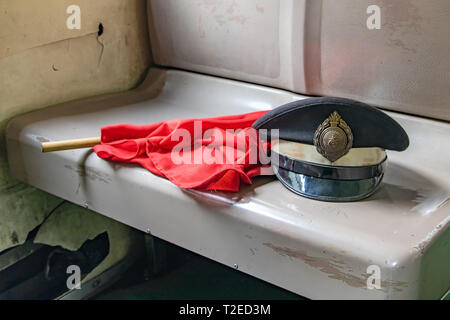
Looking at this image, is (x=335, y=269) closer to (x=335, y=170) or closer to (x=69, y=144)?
(x=335, y=170)

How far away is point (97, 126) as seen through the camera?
1.69 metres

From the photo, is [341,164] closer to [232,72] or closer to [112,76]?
[232,72]

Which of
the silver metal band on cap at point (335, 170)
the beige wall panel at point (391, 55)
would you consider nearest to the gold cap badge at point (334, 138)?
the silver metal band on cap at point (335, 170)

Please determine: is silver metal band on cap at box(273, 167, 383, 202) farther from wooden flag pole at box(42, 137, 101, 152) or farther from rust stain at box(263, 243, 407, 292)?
wooden flag pole at box(42, 137, 101, 152)

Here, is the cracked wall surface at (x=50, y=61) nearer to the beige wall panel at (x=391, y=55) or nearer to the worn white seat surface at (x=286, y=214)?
the worn white seat surface at (x=286, y=214)

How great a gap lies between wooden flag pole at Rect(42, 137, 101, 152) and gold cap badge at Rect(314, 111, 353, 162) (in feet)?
2.21

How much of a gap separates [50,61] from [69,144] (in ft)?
1.52

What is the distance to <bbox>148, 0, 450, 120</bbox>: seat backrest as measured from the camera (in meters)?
1.38

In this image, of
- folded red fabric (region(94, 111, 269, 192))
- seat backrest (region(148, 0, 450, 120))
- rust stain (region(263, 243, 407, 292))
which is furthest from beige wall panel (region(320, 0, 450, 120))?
rust stain (region(263, 243, 407, 292))

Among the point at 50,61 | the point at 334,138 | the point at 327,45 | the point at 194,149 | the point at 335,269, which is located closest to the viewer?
the point at 335,269

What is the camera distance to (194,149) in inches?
56.0

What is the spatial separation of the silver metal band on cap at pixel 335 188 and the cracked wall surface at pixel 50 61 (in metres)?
1.02

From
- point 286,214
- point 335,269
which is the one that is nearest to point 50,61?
point 286,214
